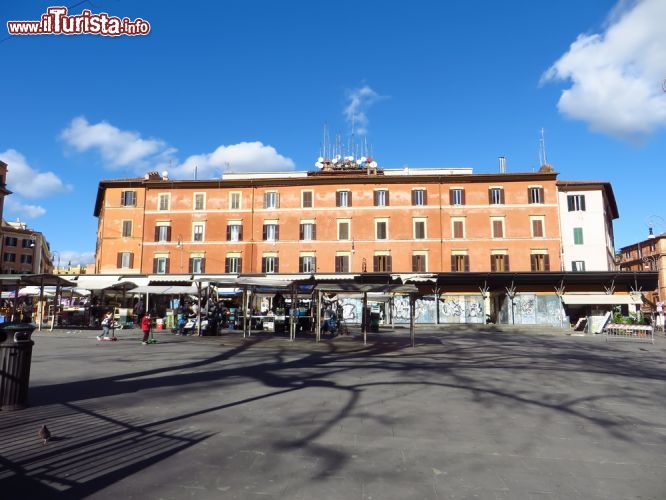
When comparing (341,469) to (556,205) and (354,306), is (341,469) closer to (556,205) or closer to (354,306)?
(354,306)

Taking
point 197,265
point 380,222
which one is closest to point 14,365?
point 380,222

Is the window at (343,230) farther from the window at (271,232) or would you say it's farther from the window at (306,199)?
the window at (271,232)

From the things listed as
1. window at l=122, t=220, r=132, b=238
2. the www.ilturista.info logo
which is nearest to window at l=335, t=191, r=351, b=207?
window at l=122, t=220, r=132, b=238

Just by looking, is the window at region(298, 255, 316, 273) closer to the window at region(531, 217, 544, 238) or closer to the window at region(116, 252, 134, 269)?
the window at region(116, 252, 134, 269)

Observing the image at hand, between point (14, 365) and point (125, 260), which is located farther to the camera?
point (125, 260)

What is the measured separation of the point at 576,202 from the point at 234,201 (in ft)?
→ 105

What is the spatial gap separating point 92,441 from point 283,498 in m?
2.61

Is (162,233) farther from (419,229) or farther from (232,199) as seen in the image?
(419,229)

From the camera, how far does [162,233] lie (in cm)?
4325

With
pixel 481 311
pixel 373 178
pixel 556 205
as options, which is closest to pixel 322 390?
pixel 481 311

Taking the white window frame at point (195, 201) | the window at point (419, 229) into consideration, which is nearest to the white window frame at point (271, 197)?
the white window frame at point (195, 201)

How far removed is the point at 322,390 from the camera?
27.5ft

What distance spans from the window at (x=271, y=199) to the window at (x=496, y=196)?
19.6 meters

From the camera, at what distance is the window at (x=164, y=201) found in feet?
144
